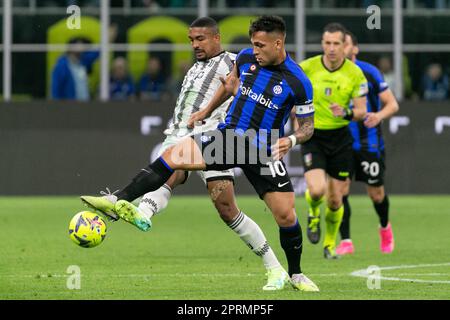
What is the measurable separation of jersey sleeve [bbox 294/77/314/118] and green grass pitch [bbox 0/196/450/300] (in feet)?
4.46

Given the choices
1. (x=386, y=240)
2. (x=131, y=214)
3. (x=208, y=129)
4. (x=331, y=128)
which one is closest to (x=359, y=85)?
(x=331, y=128)

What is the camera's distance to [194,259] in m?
13.1

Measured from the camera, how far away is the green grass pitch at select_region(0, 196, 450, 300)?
10227 mm

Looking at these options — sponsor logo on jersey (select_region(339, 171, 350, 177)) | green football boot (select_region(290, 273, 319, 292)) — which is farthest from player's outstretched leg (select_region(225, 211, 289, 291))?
sponsor logo on jersey (select_region(339, 171, 350, 177))

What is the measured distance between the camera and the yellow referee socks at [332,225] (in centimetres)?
1360

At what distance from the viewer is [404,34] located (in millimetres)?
24203

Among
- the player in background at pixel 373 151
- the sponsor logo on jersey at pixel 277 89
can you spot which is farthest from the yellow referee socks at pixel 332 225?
the sponsor logo on jersey at pixel 277 89

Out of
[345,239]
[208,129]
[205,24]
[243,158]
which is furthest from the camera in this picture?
[345,239]

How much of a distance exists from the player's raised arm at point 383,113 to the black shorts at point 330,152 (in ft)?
1.26

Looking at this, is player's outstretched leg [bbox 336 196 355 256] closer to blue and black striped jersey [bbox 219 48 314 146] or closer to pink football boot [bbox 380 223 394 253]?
pink football boot [bbox 380 223 394 253]

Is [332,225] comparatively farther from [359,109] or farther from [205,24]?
[205,24]

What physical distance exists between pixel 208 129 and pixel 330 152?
2656 millimetres

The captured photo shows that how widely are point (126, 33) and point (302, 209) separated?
5.92 metres

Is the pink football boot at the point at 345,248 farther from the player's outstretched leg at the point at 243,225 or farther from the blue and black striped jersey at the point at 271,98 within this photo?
the blue and black striped jersey at the point at 271,98
